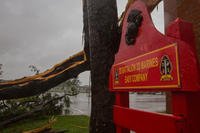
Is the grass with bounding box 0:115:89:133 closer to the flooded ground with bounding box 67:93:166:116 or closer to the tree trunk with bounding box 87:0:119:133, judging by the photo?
the flooded ground with bounding box 67:93:166:116

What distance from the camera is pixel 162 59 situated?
1.97m

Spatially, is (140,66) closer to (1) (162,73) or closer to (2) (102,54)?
(1) (162,73)

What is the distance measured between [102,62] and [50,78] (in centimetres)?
273

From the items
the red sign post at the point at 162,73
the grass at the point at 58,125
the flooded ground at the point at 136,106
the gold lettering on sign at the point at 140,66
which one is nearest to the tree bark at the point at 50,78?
the flooded ground at the point at 136,106

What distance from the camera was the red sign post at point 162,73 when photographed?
177 centimetres

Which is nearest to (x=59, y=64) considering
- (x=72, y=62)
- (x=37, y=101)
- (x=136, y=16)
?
(x=72, y=62)

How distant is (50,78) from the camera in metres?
6.05

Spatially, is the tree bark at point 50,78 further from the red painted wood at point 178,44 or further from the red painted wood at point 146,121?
the red painted wood at point 178,44

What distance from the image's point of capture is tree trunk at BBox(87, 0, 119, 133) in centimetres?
353

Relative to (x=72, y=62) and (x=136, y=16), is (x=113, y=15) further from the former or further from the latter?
(x=72, y=62)

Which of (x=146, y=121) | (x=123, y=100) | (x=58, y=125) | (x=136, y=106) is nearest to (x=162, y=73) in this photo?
(x=146, y=121)

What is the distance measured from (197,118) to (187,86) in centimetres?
29

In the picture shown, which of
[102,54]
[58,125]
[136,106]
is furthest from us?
[136,106]

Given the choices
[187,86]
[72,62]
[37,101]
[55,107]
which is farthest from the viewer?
[55,107]
